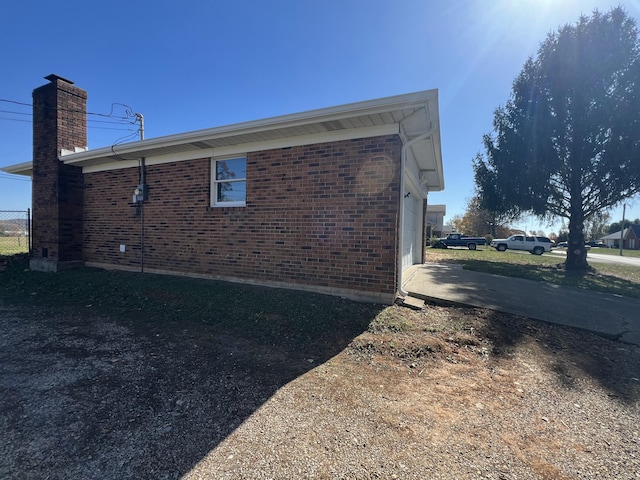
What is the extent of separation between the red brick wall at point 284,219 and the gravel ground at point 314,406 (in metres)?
1.66

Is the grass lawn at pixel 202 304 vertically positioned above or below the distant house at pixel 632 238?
below

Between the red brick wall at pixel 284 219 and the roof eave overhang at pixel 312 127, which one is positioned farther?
the red brick wall at pixel 284 219

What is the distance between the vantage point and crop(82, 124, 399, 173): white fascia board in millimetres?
5242

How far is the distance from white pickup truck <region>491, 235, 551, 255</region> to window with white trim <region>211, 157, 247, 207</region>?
A: 27704 millimetres

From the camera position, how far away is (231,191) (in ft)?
22.4

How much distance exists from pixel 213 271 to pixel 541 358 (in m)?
6.05

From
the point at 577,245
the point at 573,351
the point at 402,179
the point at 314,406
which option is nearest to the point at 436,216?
the point at 577,245

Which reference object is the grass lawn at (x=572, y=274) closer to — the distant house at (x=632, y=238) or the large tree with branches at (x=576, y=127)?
the large tree with branches at (x=576, y=127)

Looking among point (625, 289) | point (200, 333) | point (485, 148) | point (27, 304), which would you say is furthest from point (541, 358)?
point (485, 148)

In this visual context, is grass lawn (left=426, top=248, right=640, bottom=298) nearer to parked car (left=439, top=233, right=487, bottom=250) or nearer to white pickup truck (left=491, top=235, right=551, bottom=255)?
white pickup truck (left=491, top=235, right=551, bottom=255)

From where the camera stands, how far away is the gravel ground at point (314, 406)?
1997 mm

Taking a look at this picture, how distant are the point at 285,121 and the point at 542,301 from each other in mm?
6116

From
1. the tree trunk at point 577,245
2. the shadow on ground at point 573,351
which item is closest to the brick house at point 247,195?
the shadow on ground at point 573,351

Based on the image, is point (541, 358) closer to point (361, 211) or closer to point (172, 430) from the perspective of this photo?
point (361, 211)
